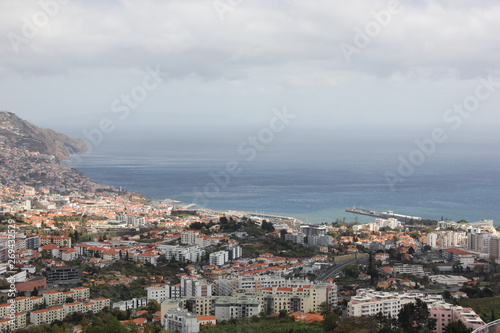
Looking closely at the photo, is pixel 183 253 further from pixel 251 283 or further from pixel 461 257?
pixel 461 257

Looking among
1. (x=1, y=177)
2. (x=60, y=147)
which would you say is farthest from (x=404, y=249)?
(x=60, y=147)

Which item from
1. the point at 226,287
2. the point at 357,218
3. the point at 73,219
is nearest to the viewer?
the point at 226,287

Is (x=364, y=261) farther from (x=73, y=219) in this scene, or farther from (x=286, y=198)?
(x=286, y=198)

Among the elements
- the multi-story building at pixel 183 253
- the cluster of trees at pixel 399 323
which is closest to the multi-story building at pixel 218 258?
the multi-story building at pixel 183 253

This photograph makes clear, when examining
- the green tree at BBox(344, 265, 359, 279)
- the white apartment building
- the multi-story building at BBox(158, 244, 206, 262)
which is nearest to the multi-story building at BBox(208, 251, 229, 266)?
the multi-story building at BBox(158, 244, 206, 262)

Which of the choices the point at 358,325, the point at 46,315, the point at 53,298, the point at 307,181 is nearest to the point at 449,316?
the point at 358,325
